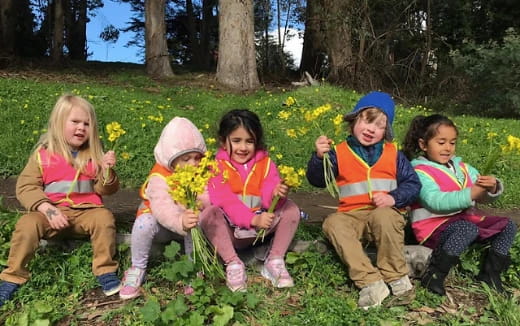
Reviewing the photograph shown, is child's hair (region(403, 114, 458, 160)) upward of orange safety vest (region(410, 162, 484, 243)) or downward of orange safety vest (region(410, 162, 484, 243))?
upward

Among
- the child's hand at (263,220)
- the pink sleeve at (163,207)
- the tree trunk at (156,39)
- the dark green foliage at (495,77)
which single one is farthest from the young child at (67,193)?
the tree trunk at (156,39)

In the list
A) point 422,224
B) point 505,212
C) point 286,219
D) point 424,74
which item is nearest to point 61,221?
point 286,219

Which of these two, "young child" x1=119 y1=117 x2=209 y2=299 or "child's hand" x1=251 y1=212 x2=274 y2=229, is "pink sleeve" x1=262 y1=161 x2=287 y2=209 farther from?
"young child" x1=119 y1=117 x2=209 y2=299

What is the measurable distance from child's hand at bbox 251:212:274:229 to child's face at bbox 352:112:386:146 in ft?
2.79

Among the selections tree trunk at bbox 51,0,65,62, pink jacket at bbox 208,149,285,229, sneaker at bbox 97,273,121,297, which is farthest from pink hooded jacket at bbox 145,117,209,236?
tree trunk at bbox 51,0,65,62

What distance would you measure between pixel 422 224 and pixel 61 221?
2.24m

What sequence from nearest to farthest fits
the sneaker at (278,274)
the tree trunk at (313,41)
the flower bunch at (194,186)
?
the flower bunch at (194,186) < the sneaker at (278,274) < the tree trunk at (313,41)

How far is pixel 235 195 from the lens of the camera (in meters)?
3.14

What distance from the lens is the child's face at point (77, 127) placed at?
328 centimetres

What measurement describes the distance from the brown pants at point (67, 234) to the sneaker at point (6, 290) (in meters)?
0.02

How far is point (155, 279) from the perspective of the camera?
10.3 ft

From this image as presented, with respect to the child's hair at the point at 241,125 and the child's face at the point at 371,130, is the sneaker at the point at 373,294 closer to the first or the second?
the child's face at the point at 371,130

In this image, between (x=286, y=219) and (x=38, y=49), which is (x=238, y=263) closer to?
(x=286, y=219)

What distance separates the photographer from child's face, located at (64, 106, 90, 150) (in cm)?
328
